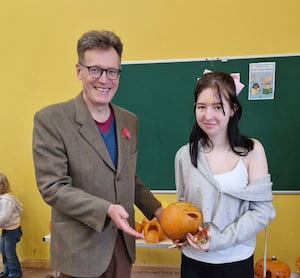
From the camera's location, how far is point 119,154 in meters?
1.31

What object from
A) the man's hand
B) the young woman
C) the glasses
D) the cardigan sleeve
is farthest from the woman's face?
the man's hand

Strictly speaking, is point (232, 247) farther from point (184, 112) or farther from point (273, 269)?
point (184, 112)

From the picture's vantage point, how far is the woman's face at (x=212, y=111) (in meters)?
1.29

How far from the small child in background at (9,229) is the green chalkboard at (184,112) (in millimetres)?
1176

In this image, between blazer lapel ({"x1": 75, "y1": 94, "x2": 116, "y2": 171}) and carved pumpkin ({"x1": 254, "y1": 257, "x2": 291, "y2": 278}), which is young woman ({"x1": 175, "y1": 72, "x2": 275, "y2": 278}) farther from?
carved pumpkin ({"x1": 254, "y1": 257, "x2": 291, "y2": 278})

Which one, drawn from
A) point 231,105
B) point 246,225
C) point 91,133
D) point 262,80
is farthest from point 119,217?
point 262,80

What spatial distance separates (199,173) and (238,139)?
0.73 feet

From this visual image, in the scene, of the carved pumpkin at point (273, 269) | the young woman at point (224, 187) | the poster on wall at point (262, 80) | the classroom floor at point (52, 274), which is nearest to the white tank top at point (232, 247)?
the young woman at point (224, 187)

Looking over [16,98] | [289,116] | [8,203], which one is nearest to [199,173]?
→ [289,116]

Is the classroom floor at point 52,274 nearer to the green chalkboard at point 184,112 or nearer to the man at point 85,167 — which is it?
the green chalkboard at point 184,112

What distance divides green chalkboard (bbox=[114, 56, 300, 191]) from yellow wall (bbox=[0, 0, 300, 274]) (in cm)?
11

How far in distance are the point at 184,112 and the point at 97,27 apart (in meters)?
1.09

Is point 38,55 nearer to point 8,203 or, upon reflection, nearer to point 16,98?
point 16,98

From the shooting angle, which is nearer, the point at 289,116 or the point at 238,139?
the point at 238,139
